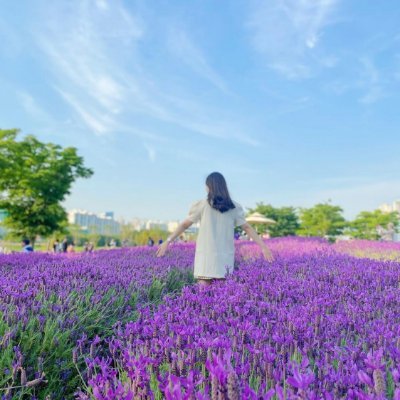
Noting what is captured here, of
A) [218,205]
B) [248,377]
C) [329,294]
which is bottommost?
[248,377]

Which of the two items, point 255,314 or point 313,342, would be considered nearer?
point 313,342

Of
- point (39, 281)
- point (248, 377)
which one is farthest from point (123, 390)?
point (39, 281)

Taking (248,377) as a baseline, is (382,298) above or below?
above

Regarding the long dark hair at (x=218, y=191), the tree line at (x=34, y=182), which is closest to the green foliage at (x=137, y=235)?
the tree line at (x=34, y=182)

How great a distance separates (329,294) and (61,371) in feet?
6.66

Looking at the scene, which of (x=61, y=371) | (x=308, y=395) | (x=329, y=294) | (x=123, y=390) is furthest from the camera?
(x=329, y=294)

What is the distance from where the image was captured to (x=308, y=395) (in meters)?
1.27

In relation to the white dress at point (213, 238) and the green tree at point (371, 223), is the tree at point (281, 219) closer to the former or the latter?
the green tree at point (371, 223)

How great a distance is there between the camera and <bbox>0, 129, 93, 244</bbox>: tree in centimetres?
2584

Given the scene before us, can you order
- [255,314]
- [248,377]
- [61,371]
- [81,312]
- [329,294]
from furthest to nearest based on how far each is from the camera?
[329,294] < [81,312] < [255,314] < [61,371] < [248,377]

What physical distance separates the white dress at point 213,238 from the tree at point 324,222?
3491 cm

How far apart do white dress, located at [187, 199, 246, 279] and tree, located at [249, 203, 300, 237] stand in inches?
1375

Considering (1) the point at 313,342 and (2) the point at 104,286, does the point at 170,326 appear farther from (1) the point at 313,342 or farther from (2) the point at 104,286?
(2) the point at 104,286

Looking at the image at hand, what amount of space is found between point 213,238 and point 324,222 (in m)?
35.2
